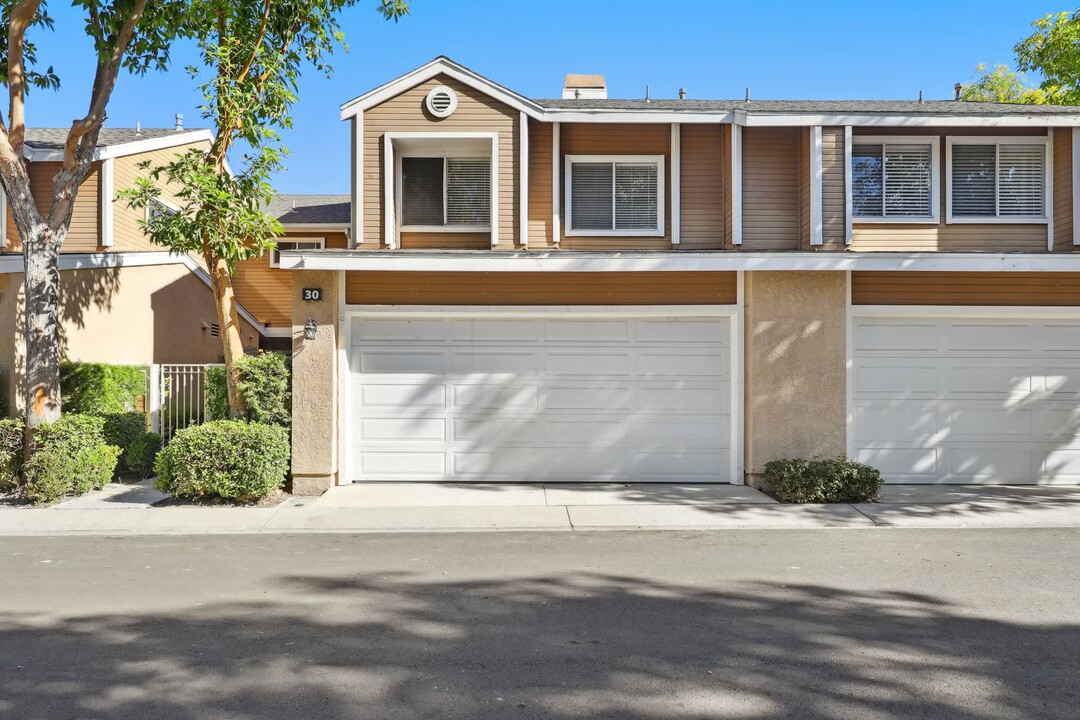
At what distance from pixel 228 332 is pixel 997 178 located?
12.1m

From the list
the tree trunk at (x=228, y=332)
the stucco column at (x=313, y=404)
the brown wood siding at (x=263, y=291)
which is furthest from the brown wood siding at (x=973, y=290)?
the brown wood siding at (x=263, y=291)

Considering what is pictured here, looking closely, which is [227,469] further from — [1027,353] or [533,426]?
[1027,353]

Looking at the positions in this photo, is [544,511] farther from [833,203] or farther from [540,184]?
[833,203]

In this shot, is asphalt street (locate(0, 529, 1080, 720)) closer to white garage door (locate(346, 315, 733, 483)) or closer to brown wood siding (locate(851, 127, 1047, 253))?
white garage door (locate(346, 315, 733, 483))

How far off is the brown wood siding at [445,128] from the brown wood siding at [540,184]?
322mm

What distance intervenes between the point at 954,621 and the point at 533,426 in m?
6.68

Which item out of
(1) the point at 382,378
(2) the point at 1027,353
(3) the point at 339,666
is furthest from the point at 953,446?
(3) the point at 339,666

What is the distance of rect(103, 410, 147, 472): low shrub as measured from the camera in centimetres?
1134

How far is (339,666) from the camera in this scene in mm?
4562

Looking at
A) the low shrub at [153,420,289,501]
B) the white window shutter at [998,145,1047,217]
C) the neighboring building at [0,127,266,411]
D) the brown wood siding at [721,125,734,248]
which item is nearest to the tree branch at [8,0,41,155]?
the neighboring building at [0,127,266,411]

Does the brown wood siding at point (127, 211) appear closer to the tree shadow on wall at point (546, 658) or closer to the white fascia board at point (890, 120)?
the white fascia board at point (890, 120)

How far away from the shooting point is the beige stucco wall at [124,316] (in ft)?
38.2

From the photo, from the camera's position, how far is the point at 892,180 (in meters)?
11.8

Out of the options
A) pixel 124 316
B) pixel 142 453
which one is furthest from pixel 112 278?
pixel 142 453
